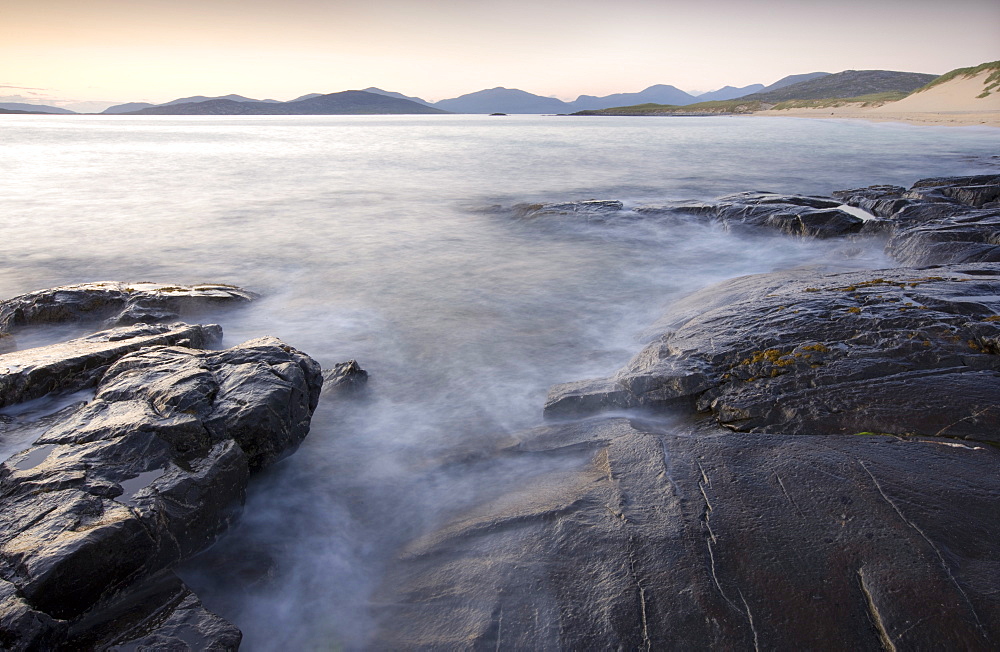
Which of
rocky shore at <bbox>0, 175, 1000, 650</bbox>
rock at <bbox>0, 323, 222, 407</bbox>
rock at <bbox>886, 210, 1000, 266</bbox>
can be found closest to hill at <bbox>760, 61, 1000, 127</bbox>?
rock at <bbox>886, 210, 1000, 266</bbox>

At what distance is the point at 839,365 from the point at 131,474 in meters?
4.72

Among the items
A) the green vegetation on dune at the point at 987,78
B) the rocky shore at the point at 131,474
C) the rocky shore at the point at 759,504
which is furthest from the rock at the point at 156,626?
the green vegetation on dune at the point at 987,78

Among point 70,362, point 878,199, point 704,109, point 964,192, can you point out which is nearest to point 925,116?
point 964,192

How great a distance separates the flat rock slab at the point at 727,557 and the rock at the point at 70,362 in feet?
11.0

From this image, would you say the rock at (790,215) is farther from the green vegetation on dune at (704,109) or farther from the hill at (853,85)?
the hill at (853,85)

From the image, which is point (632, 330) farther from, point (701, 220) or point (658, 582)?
point (701, 220)

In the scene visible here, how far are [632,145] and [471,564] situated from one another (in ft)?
118

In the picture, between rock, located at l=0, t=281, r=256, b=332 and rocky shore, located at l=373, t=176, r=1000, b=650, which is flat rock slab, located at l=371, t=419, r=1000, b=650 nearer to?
rocky shore, located at l=373, t=176, r=1000, b=650

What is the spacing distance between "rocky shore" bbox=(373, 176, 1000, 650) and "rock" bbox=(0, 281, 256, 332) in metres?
5.07

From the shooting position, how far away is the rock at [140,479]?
2.43 m

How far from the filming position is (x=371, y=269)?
9.71 metres

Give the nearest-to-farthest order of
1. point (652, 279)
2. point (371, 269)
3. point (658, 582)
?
1. point (658, 582)
2. point (652, 279)
3. point (371, 269)

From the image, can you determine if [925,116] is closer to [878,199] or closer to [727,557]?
[878,199]

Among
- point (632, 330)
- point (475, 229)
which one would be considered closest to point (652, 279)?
point (632, 330)
